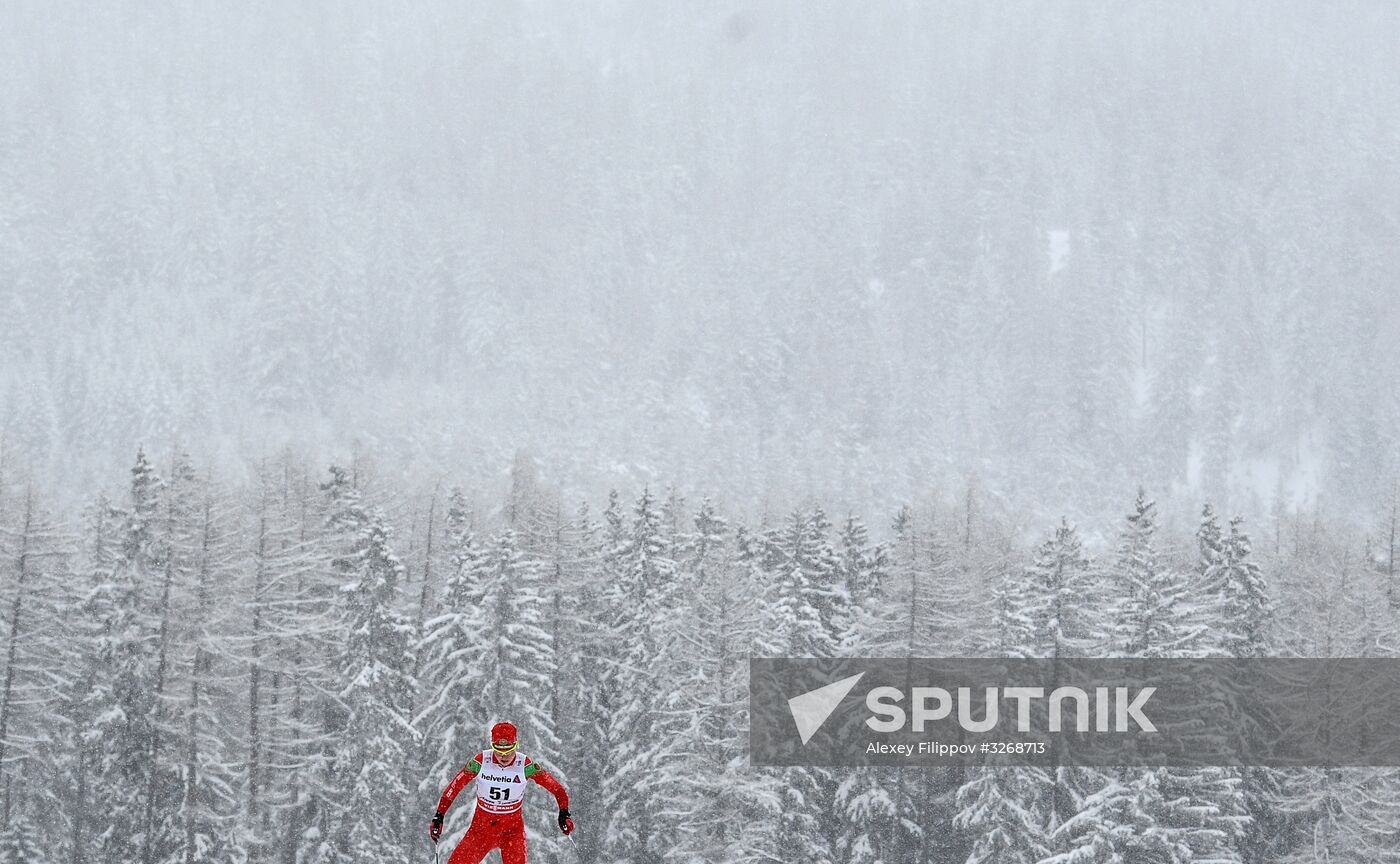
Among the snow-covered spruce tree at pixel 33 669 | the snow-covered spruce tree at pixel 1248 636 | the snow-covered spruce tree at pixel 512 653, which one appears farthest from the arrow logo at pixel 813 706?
the snow-covered spruce tree at pixel 33 669

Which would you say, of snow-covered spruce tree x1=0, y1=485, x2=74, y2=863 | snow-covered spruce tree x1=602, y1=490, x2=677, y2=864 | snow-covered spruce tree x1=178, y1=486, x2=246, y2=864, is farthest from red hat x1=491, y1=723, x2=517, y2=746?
snow-covered spruce tree x1=0, y1=485, x2=74, y2=863

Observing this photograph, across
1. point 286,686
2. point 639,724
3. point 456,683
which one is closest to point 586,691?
point 639,724

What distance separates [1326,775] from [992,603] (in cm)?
962

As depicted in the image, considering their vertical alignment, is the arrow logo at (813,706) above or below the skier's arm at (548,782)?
below

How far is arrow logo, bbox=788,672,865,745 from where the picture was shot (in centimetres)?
3044

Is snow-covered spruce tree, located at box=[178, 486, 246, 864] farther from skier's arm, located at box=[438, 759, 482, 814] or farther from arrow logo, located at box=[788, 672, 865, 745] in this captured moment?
skier's arm, located at box=[438, 759, 482, 814]

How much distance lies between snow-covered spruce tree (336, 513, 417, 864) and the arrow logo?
9427 millimetres

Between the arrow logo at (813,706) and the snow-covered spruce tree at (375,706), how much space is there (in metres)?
9.43

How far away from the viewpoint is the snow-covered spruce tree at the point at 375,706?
29.1 metres

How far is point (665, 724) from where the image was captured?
3219cm

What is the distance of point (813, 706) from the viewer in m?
30.5

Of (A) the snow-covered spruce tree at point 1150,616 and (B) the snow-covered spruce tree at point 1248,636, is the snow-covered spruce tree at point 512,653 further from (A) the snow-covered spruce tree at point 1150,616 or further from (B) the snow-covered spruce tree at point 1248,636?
(B) the snow-covered spruce tree at point 1248,636

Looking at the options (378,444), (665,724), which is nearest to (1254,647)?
(665,724)

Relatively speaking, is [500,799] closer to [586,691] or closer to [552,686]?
[552,686]
